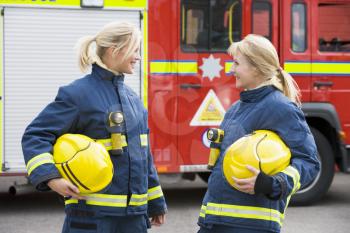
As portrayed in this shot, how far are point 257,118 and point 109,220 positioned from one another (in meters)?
0.84

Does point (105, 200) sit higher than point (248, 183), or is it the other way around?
point (248, 183)

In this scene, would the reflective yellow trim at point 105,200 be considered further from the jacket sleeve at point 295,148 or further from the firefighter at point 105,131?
the jacket sleeve at point 295,148

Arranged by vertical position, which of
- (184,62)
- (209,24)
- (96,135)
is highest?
(209,24)

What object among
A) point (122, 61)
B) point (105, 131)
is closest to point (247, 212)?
point (105, 131)

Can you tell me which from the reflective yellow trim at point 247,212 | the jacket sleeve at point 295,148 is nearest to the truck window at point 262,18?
the jacket sleeve at point 295,148

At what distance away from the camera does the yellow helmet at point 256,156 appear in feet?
9.99

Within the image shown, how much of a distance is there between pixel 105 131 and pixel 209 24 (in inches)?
192

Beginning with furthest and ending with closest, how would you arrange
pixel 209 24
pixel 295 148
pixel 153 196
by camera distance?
pixel 209 24 → pixel 153 196 → pixel 295 148

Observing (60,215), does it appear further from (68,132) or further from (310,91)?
(68,132)

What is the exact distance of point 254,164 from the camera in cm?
304

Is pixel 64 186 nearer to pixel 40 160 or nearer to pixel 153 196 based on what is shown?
pixel 40 160

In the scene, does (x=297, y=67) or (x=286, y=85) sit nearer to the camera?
(x=286, y=85)

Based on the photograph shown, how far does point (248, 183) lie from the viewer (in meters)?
3.05

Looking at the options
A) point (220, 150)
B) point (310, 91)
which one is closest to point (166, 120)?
point (310, 91)
